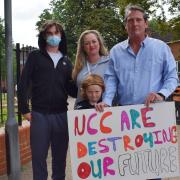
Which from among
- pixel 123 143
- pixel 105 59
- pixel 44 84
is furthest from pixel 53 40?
pixel 123 143

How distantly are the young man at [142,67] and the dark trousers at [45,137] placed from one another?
2.88ft

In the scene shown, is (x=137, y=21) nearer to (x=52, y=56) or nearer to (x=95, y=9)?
(x=52, y=56)

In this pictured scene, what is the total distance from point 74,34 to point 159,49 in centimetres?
4743

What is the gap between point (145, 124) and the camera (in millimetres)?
4520

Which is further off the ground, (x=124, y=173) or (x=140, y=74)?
(x=140, y=74)

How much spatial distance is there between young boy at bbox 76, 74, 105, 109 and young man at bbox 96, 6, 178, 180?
1.14ft

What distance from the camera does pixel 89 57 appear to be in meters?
5.09

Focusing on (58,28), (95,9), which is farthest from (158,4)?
(95,9)

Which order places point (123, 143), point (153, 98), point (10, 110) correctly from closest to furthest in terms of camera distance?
point (153, 98), point (123, 143), point (10, 110)

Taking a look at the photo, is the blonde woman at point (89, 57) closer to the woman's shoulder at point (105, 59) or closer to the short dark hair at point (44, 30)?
the woman's shoulder at point (105, 59)

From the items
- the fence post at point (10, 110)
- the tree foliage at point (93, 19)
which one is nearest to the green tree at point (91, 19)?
the tree foliage at point (93, 19)

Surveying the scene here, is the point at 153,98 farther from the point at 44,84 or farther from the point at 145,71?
the point at 44,84

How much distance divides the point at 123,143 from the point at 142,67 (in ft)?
2.25

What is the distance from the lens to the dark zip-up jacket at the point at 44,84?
518 centimetres
